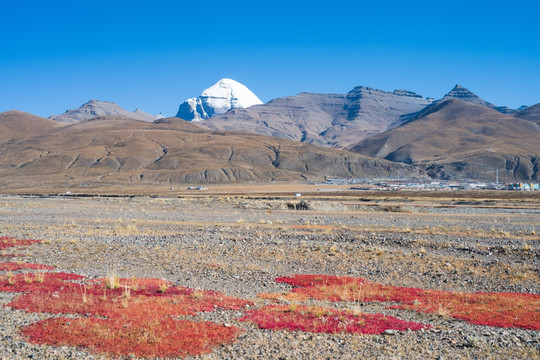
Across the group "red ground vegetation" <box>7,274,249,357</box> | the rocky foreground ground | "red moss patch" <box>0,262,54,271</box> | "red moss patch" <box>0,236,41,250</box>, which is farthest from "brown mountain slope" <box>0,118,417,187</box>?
"red ground vegetation" <box>7,274,249,357</box>

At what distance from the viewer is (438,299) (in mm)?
14797

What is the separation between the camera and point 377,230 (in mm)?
35531

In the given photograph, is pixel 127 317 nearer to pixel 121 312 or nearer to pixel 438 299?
pixel 121 312

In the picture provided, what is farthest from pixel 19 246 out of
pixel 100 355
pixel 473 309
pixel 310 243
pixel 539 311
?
pixel 539 311

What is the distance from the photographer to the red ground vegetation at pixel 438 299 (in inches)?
495

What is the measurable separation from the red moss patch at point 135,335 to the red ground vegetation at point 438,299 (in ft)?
15.5

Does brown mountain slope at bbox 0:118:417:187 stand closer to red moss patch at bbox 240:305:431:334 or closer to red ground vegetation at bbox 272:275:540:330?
red ground vegetation at bbox 272:275:540:330

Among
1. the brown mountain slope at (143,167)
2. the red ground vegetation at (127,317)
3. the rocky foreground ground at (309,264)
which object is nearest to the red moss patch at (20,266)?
the rocky foreground ground at (309,264)

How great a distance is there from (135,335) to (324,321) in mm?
4726

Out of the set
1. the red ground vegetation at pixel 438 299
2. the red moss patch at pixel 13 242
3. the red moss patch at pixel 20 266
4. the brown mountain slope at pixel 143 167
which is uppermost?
the brown mountain slope at pixel 143 167

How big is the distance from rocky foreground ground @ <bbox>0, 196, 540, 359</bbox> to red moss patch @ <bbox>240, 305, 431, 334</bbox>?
330 millimetres

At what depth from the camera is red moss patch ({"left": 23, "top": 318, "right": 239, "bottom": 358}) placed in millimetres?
9656

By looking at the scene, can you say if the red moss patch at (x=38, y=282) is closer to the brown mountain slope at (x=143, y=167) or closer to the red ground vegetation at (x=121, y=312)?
the red ground vegetation at (x=121, y=312)

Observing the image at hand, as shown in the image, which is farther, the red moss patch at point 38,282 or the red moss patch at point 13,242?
the red moss patch at point 13,242
